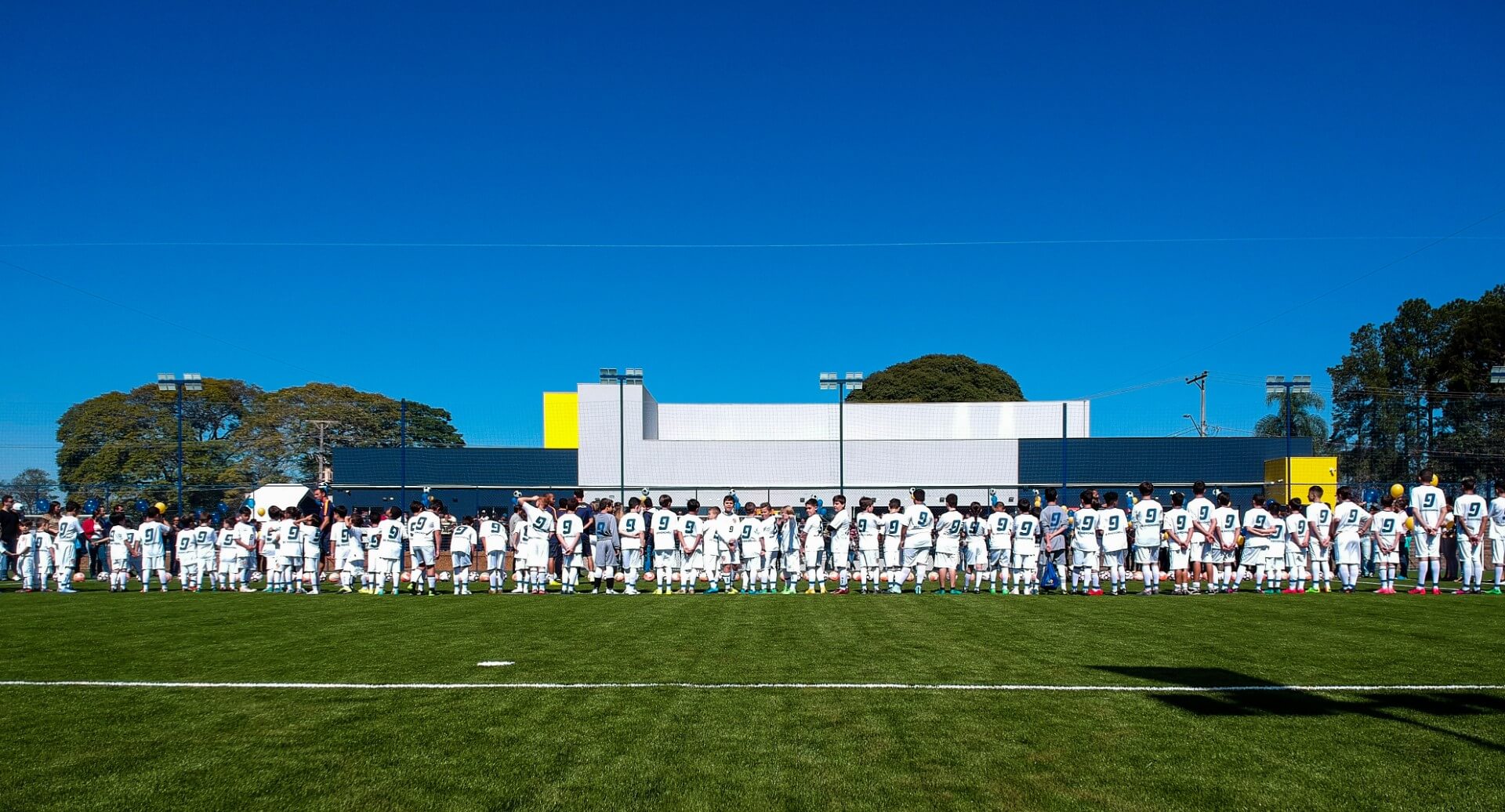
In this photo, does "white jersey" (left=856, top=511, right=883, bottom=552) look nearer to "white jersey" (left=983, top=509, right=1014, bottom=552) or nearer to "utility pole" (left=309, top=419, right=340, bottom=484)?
"white jersey" (left=983, top=509, right=1014, bottom=552)

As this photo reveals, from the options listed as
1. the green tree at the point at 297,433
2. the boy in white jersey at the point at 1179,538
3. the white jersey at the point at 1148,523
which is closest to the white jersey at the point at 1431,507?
the boy in white jersey at the point at 1179,538

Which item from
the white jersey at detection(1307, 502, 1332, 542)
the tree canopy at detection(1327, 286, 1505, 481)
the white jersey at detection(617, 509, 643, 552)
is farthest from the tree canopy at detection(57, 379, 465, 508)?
the tree canopy at detection(1327, 286, 1505, 481)

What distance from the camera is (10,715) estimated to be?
6.44 meters

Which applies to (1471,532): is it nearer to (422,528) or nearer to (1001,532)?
(1001,532)

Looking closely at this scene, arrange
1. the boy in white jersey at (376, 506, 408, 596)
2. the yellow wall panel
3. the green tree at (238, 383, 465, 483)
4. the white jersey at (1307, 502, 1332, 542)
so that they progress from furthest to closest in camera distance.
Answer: the yellow wall panel < the green tree at (238, 383, 465, 483) < the boy in white jersey at (376, 506, 408, 596) < the white jersey at (1307, 502, 1332, 542)

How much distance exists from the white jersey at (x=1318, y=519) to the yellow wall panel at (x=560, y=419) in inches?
1495

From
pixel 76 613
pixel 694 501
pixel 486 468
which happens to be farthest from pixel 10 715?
pixel 486 468

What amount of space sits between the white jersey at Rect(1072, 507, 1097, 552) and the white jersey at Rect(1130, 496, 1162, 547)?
0.69 m

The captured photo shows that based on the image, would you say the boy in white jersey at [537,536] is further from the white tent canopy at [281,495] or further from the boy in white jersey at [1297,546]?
the white tent canopy at [281,495]

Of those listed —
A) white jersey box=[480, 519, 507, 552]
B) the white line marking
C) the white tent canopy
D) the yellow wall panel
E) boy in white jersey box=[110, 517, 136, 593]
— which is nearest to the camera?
the white line marking

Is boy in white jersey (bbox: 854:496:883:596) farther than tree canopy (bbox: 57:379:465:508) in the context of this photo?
No

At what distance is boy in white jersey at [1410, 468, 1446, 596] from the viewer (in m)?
16.2

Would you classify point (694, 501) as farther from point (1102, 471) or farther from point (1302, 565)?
point (1102, 471)

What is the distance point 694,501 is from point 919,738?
38.5 feet
